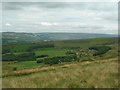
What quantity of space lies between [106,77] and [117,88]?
1.61 meters

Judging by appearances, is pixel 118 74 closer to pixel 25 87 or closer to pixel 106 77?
pixel 106 77

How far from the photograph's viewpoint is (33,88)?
6789mm

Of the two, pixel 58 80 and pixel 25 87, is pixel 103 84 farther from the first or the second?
pixel 25 87

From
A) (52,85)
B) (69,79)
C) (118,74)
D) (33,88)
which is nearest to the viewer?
(33,88)

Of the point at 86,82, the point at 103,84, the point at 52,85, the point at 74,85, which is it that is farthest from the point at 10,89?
the point at 103,84

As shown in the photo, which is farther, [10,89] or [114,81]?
[114,81]

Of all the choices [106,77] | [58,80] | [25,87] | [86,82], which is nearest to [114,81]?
[106,77]

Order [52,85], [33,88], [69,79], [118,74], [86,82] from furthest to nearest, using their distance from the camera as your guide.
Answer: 1. [118,74]
2. [69,79]
3. [86,82]
4. [52,85]
5. [33,88]

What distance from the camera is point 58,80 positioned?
8117 millimetres

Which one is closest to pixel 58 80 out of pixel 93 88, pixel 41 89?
pixel 41 89

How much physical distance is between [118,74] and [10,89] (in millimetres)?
6336

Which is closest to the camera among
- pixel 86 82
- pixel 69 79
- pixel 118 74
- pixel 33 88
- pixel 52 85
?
pixel 33 88

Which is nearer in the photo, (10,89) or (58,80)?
(10,89)

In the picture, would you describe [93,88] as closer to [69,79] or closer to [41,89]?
[69,79]
